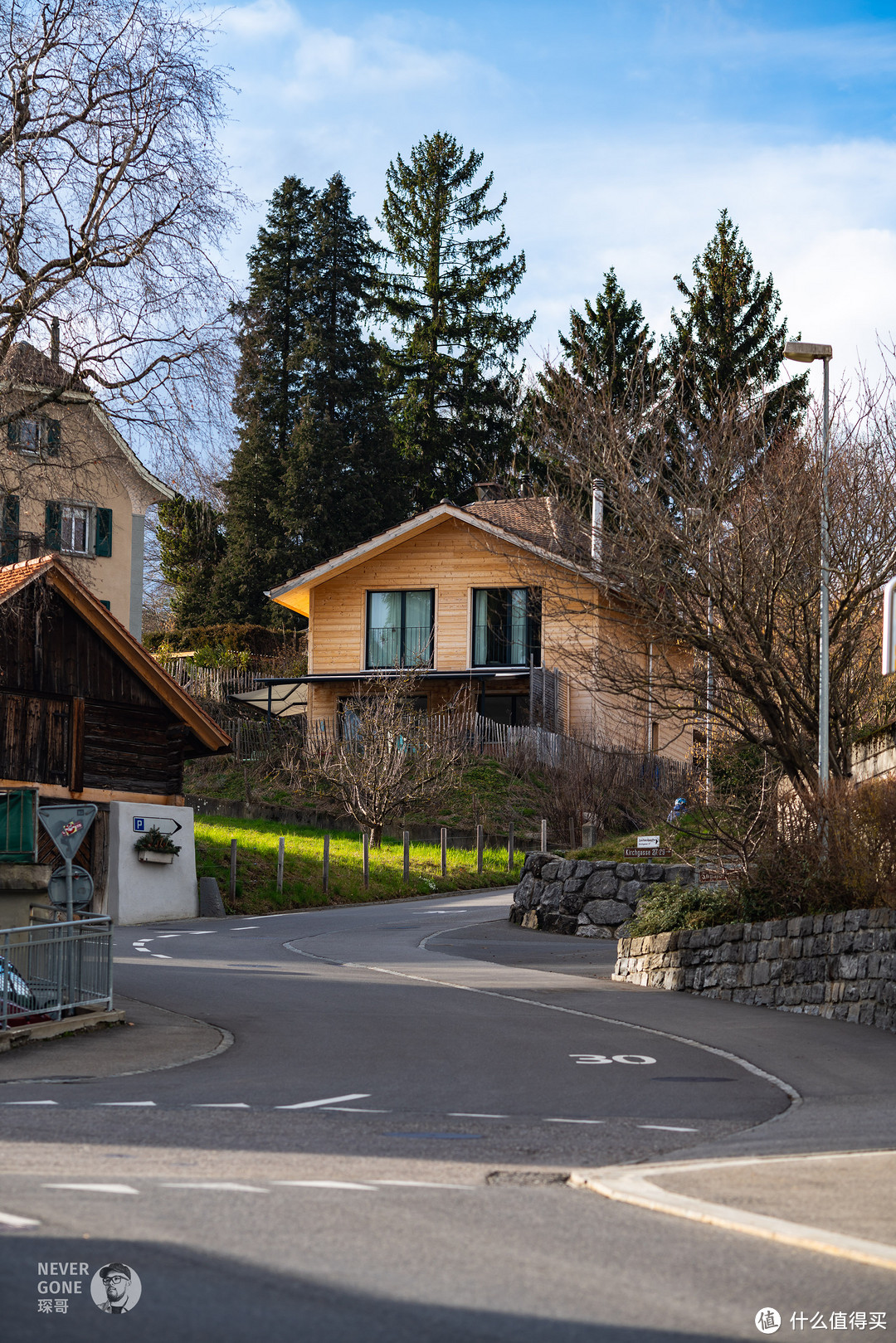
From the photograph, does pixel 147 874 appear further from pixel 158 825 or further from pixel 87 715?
pixel 87 715

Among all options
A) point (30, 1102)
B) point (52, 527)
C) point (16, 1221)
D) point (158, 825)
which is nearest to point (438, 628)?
point (158, 825)

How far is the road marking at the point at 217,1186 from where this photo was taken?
719 centimetres

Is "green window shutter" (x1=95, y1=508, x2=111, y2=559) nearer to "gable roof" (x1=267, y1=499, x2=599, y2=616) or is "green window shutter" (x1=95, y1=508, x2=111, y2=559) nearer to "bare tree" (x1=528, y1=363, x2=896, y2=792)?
"gable roof" (x1=267, y1=499, x2=599, y2=616)

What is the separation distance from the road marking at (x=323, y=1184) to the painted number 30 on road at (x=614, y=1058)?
20.4 ft

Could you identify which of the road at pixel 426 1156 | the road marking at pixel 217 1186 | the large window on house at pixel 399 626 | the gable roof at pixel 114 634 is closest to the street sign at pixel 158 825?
the gable roof at pixel 114 634

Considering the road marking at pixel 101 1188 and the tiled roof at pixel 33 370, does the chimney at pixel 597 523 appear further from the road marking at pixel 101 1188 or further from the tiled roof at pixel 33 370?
the road marking at pixel 101 1188

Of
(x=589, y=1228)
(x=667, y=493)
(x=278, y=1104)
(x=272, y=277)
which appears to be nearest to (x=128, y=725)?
(x=667, y=493)

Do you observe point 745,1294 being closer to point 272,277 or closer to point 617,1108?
point 617,1108

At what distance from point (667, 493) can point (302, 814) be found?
23.0 meters

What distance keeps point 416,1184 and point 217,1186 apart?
1.03m

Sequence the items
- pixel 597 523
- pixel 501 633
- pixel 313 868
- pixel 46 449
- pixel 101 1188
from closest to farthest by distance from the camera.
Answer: pixel 101 1188 → pixel 597 523 → pixel 46 449 → pixel 313 868 → pixel 501 633

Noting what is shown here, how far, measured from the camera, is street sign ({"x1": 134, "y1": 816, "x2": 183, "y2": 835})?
30.3 meters

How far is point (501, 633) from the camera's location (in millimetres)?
48062

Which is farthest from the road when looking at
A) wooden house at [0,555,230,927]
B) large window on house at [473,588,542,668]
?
large window on house at [473,588,542,668]
